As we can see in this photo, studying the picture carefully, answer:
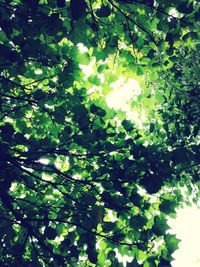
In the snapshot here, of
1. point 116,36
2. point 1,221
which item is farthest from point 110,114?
point 1,221

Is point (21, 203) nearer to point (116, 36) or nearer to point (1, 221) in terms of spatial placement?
point (1, 221)

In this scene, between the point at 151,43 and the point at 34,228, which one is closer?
the point at 34,228

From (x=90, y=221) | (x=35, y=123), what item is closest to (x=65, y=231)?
(x=90, y=221)

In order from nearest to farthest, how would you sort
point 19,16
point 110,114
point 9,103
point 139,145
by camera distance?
1. point 19,16
2. point 139,145
3. point 110,114
4. point 9,103

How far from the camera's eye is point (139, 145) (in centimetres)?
358

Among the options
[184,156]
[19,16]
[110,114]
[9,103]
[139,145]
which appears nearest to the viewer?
[19,16]

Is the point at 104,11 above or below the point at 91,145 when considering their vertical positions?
above

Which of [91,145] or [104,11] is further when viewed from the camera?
[91,145]

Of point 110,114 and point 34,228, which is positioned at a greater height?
point 110,114

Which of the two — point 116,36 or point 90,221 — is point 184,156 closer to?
point 90,221

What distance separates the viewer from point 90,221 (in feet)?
11.1

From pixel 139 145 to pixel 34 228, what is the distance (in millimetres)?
1680

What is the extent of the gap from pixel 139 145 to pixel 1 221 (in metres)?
1.87

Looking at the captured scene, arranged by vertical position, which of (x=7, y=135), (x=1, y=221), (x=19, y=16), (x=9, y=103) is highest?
(x=9, y=103)
